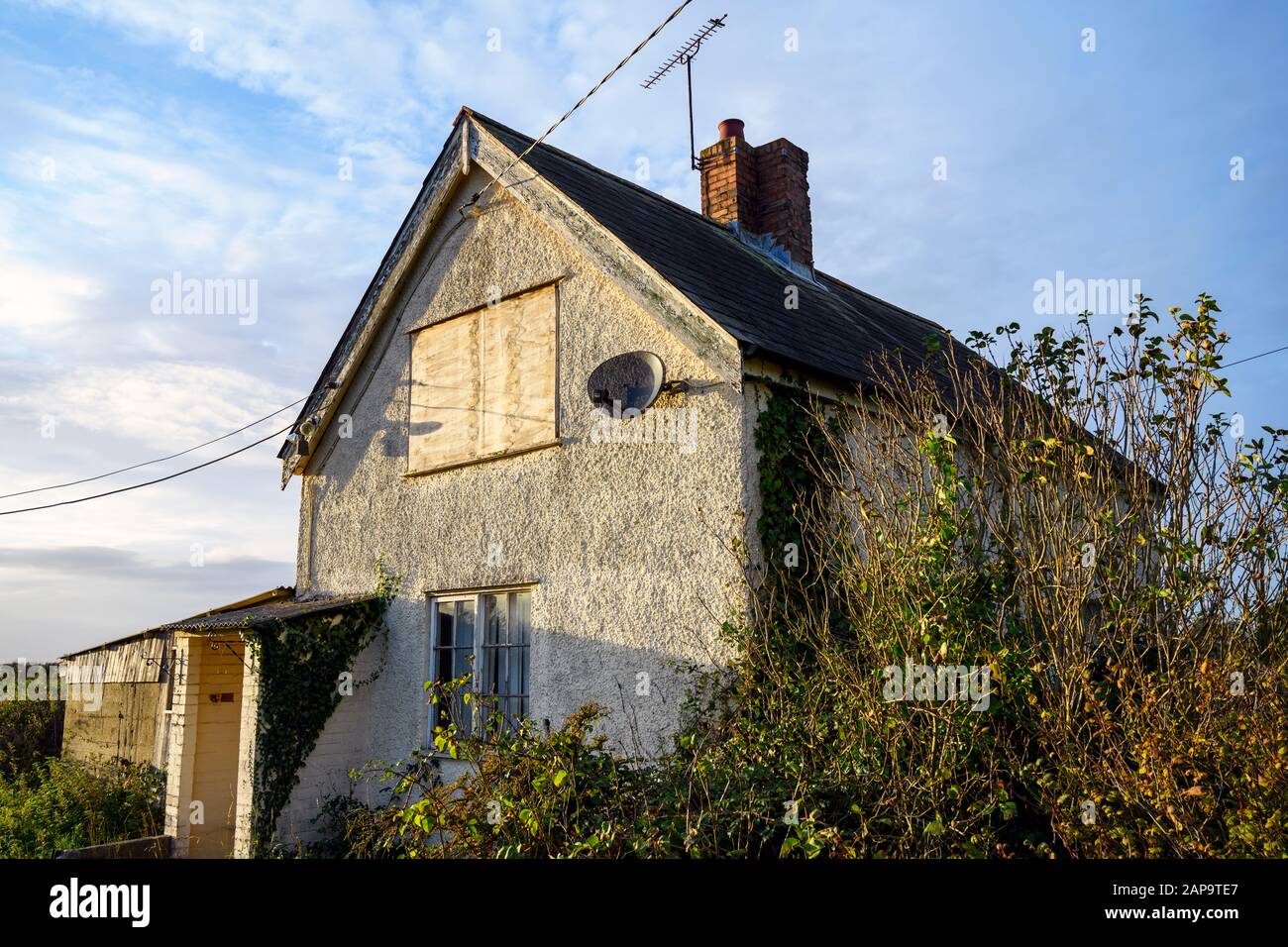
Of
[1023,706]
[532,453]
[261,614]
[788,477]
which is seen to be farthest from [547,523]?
[1023,706]

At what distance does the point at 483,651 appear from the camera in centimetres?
941

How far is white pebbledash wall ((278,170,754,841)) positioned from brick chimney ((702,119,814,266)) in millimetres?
3676

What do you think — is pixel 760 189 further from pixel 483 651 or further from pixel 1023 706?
pixel 1023 706

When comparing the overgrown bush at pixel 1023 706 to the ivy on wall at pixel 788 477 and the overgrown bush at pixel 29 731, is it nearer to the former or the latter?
the ivy on wall at pixel 788 477

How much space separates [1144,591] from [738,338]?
3.43m

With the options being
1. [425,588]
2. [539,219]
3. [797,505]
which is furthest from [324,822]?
[539,219]

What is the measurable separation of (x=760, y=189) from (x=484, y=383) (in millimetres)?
5151

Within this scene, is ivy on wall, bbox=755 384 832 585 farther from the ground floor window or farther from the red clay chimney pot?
the red clay chimney pot

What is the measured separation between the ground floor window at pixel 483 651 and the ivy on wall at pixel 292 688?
904 millimetres

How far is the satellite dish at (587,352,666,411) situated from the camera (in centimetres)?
821

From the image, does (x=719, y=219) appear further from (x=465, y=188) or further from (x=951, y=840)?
(x=951, y=840)

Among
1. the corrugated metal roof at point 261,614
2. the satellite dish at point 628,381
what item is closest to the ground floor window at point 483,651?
the corrugated metal roof at point 261,614

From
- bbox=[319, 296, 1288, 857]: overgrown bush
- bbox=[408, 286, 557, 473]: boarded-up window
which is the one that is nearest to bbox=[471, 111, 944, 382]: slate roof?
bbox=[408, 286, 557, 473]: boarded-up window

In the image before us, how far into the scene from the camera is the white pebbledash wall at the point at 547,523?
775cm
